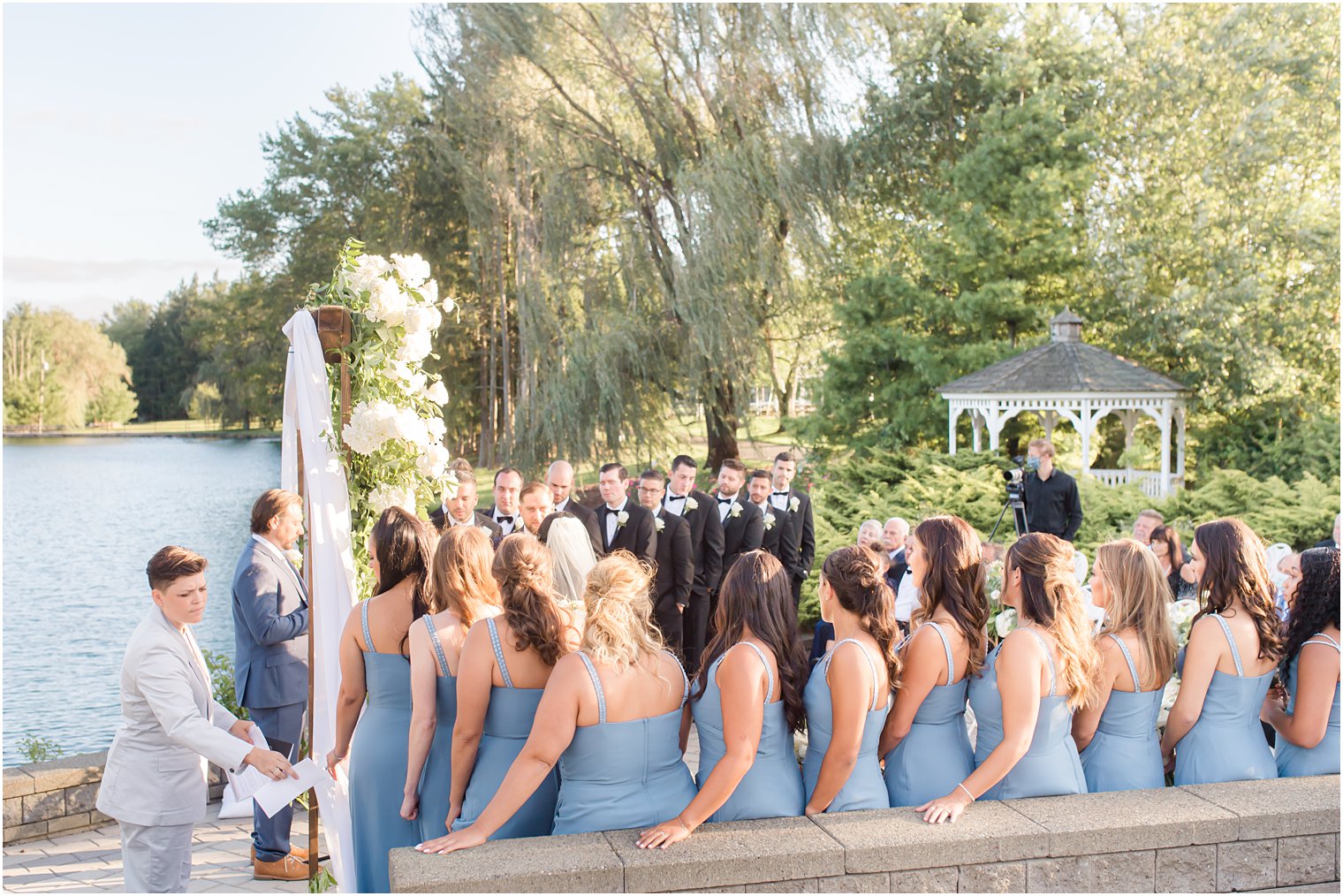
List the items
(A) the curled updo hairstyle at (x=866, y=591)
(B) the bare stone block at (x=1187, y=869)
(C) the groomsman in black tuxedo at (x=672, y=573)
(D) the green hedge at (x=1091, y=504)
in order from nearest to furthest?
1. (B) the bare stone block at (x=1187, y=869)
2. (A) the curled updo hairstyle at (x=866, y=591)
3. (C) the groomsman in black tuxedo at (x=672, y=573)
4. (D) the green hedge at (x=1091, y=504)

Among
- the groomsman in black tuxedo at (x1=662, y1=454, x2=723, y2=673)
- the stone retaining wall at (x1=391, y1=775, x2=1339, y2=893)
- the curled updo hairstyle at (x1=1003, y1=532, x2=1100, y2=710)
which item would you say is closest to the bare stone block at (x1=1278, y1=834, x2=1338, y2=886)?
the stone retaining wall at (x1=391, y1=775, x2=1339, y2=893)

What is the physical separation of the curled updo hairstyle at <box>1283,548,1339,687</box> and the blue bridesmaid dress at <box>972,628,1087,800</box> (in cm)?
86

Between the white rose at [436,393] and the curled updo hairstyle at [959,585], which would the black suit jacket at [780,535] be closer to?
the white rose at [436,393]

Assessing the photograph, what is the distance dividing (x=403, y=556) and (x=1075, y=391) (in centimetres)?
1452

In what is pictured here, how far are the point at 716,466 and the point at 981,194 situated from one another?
268 inches

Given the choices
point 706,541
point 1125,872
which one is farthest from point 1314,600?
point 706,541

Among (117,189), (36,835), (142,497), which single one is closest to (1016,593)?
(36,835)

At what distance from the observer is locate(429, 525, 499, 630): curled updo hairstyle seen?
12.2ft

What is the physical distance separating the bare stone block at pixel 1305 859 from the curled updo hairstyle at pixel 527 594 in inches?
89.6

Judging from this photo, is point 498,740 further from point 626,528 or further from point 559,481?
point 626,528

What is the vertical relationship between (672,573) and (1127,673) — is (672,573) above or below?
below

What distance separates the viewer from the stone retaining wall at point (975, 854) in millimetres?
3008

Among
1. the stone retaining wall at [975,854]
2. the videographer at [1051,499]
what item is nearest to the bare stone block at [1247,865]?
the stone retaining wall at [975,854]

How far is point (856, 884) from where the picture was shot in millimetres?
3121
